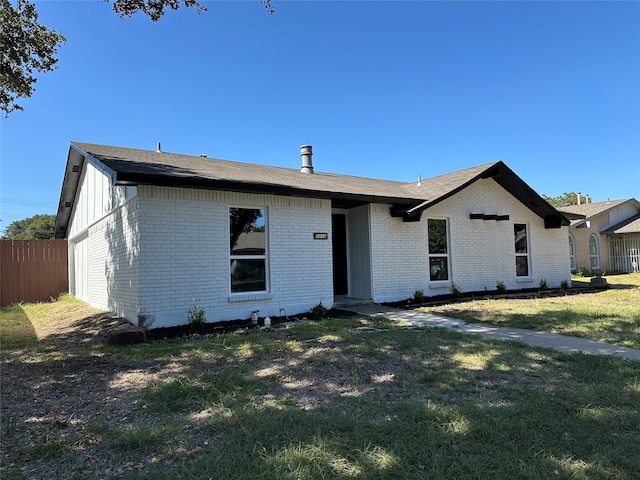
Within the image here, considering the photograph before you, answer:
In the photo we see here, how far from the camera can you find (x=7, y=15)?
8227mm

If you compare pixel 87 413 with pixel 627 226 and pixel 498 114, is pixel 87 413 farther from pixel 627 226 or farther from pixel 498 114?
pixel 627 226

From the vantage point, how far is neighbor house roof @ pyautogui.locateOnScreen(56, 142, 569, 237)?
7582mm

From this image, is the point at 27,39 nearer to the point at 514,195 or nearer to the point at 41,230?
the point at 514,195

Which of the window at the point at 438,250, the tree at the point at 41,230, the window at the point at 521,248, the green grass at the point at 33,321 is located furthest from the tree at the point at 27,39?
the tree at the point at 41,230

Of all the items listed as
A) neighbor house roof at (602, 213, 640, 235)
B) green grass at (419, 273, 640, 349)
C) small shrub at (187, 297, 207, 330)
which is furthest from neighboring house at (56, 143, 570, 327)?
neighbor house roof at (602, 213, 640, 235)

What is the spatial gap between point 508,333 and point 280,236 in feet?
16.9

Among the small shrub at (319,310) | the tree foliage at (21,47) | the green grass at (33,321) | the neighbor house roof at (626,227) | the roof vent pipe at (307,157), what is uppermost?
the tree foliage at (21,47)

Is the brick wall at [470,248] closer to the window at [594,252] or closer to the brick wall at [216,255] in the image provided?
the brick wall at [216,255]

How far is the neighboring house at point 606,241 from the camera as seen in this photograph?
76.9 ft

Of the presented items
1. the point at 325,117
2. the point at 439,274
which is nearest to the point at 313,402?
the point at 439,274

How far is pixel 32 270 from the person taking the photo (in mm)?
15883

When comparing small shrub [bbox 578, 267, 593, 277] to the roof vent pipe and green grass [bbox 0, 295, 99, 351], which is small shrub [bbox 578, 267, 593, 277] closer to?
the roof vent pipe

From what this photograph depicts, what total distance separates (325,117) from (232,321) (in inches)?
439

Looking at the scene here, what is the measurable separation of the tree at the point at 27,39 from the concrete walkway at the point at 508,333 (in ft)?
23.4
